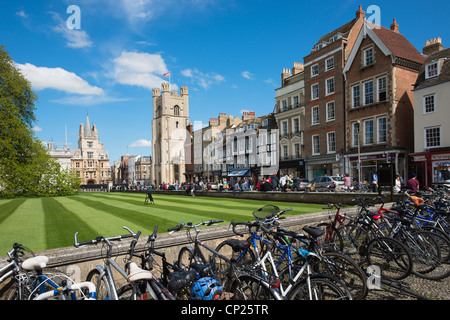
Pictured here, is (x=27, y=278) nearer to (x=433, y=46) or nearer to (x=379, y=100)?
(x=379, y=100)

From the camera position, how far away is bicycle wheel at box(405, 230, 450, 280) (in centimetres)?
482

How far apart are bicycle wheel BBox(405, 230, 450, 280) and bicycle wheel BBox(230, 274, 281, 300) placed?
3.29 meters

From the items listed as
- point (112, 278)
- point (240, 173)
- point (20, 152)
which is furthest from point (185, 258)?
point (240, 173)

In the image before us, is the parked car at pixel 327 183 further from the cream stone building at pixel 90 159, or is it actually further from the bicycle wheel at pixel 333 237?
the cream stone building at pixel 90 159

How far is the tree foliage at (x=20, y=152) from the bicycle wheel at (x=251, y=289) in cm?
2903

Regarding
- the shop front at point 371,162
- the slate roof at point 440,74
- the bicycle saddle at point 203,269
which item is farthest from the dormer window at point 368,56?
the bicycle saddle at point 203,269

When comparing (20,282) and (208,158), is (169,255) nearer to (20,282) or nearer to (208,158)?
(20,282)

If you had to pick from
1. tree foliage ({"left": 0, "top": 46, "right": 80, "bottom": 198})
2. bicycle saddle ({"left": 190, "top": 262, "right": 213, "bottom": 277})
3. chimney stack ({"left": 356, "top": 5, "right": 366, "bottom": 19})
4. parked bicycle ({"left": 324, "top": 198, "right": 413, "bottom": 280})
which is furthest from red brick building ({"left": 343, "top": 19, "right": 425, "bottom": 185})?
tree foliage ({"left": 0, "top": 46, "right": 80, "bottom": 198})

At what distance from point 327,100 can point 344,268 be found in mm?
29566

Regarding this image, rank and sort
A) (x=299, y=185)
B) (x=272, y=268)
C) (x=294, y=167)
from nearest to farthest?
(x=272, y=268) → (x=299, y=185) → (x=294, y=167)

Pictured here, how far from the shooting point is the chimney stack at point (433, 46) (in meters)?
27.5

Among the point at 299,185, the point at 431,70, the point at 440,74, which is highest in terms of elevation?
the point at 431,70

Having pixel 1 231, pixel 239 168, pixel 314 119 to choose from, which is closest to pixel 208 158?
pixel 239 168

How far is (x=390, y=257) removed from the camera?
470 centimetres
